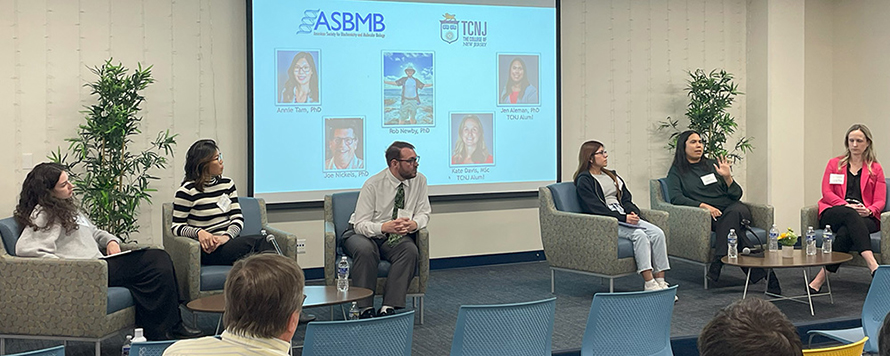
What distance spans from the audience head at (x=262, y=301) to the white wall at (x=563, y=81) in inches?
190

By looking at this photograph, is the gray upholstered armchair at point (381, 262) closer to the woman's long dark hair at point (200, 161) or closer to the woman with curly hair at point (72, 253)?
the woman's long dark hair at point (200, 161)

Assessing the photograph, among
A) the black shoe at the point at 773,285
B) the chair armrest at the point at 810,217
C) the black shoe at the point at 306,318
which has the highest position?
the chair armrest at the point at 810,217

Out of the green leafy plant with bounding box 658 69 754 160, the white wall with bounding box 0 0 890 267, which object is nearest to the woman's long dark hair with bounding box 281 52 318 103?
the white wall with bounding box 0 0 890 267

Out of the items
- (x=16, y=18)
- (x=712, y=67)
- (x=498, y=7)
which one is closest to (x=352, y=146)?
(x=498, y=7)

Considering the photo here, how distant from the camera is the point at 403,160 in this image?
5.88m

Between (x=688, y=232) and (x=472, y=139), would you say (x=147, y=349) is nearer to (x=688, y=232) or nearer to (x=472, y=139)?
(x=688, y=232)

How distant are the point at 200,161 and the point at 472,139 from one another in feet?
9.02

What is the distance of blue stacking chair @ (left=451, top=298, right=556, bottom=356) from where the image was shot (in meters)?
3.37

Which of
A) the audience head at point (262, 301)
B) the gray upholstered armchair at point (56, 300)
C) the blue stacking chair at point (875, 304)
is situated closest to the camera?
the audience head at point (262, 301)

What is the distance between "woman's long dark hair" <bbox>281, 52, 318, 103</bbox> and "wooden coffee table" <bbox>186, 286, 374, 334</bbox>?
231 centimetres

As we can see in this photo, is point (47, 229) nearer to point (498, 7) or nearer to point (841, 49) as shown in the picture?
point (498, 7)

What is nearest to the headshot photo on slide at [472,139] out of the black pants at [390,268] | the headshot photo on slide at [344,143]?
the headshot photo on slide at [344,143]

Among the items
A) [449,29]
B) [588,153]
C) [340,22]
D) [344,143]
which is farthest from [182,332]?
[449,29]

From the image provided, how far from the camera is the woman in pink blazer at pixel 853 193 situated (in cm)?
664
